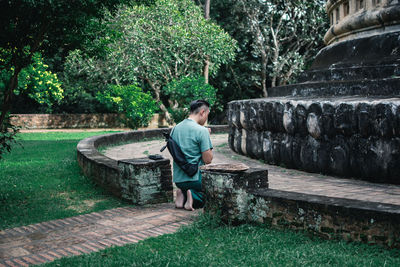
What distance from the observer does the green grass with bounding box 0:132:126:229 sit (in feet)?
18.1

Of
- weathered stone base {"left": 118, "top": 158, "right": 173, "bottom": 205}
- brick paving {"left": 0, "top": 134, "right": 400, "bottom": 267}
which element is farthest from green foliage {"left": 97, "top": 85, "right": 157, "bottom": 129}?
weathered stone base {"left": 118, "top": 158, "right": 173, "bottom": 205}

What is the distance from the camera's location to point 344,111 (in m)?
6.65

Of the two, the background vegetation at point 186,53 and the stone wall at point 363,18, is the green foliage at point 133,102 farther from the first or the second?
the stone wall at point 363,18

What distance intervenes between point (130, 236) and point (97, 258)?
28.8 inches

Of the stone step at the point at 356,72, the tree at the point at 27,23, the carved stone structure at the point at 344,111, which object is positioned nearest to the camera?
the tree at the point at 27,23

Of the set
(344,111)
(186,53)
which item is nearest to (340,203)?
(344,111)

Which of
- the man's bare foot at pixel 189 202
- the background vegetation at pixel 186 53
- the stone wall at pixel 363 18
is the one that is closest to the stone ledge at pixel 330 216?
the man's bare foot at pixel 189 202

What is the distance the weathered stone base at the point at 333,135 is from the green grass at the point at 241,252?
9.72 feet

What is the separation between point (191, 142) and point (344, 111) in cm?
262

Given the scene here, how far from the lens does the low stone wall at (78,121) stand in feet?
98.1

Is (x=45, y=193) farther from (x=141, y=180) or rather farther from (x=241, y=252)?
(x=241, y=252)

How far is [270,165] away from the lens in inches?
336

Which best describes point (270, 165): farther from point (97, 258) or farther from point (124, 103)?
point (124, 103)

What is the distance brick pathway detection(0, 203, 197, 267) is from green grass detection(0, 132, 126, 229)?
368 mm
